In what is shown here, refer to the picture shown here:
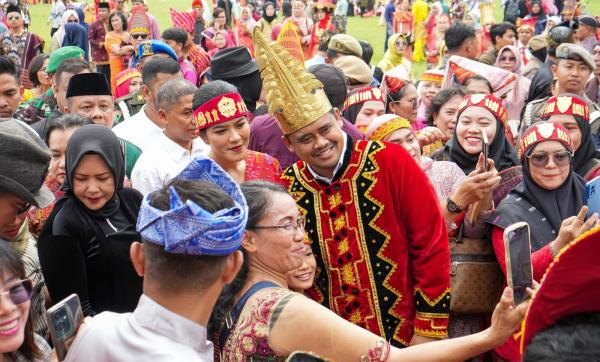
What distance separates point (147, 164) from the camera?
14.4 ft

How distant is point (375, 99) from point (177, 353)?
3.82 metres

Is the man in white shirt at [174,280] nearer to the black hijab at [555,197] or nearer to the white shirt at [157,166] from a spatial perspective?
the white shirt at [157,166]

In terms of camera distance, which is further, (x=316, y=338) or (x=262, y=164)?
(x=262, y=164)

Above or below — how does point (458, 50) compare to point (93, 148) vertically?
below

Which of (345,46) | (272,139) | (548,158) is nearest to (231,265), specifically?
(548,158)

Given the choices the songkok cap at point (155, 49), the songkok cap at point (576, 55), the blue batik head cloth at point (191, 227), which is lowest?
the songkok cap at point (576, 55)

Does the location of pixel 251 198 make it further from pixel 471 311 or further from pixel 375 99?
pixel 375 99

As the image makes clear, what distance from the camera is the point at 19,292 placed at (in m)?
2.05

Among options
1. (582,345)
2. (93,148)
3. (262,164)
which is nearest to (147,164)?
(262,164)

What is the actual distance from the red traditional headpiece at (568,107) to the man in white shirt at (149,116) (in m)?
2.45

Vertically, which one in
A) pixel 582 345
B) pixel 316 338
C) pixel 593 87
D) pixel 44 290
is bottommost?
pixel 593 87

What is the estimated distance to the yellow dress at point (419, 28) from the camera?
2022 cm

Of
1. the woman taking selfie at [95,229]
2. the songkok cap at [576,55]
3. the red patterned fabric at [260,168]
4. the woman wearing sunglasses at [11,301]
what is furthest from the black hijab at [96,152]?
the songkok cap at [576,55]

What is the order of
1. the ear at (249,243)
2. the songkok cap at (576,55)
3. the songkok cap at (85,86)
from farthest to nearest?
1. the songkok cap at (576,55)
2. the songkok cap at (85,86)
3. the ear at (249,243)
